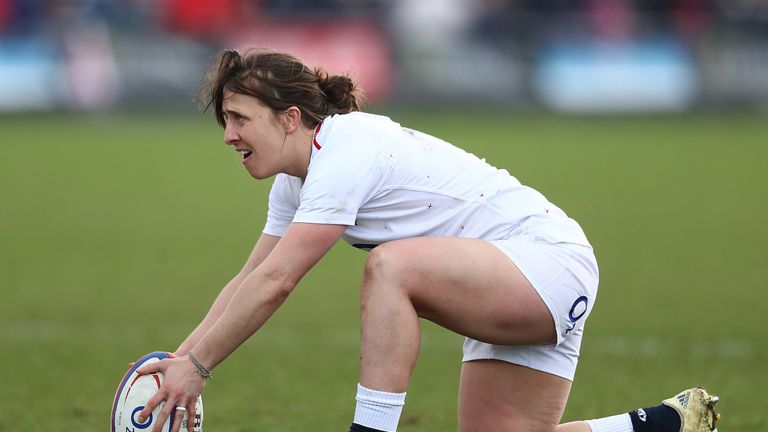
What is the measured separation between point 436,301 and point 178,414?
3.19 ft

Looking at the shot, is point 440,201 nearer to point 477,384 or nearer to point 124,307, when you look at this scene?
point 477,384

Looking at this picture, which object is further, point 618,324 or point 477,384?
point 618,324

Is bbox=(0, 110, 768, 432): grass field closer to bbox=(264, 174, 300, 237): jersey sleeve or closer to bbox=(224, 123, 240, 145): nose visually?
bbox=(264, 174, 300, 237): jersey sleeve

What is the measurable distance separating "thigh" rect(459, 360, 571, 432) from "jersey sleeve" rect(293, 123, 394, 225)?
0.92 meters

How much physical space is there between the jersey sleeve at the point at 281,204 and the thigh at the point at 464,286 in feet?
1.95

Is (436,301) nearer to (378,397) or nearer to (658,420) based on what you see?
(378,397)

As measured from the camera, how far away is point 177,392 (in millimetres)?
4211

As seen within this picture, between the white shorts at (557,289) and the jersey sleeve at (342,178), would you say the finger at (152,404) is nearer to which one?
the jersey sleeve at (342,178)

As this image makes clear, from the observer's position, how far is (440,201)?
4492mm

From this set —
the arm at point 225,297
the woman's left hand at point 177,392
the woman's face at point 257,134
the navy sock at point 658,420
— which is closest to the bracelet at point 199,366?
the woman's left hand at point 177,392

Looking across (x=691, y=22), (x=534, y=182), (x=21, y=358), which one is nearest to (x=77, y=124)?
(x=534, y=182)

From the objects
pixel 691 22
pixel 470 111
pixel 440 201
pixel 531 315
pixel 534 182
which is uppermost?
pixel 691 22

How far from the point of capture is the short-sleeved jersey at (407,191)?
4.25 metres

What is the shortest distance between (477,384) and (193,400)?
115cm
